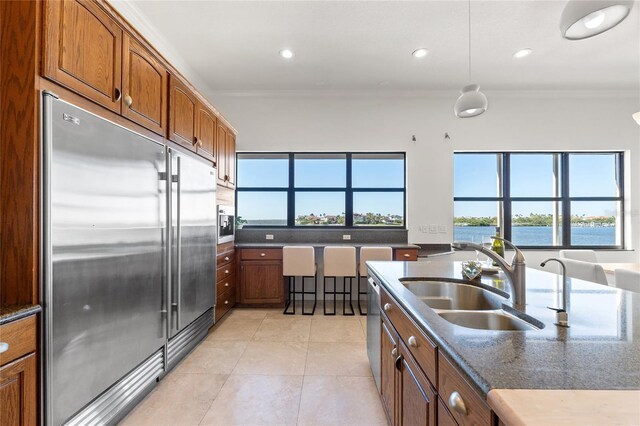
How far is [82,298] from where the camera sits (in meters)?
1.42

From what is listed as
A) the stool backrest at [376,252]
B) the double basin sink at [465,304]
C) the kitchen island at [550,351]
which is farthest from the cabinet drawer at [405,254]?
the kitchen island at [550,351]

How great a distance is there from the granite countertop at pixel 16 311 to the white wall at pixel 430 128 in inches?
136

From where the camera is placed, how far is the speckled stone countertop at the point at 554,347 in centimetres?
62

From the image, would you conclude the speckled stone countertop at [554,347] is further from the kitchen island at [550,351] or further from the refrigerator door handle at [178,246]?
the refrigerator door handle at [178,246]

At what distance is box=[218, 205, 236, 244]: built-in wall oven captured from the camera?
10.8 ft

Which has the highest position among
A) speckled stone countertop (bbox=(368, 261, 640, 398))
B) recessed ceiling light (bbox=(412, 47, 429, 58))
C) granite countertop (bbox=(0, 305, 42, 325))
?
recessed ceiling light (bbox=(412, 47, 429, 58))

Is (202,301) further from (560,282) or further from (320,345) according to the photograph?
(560,282)

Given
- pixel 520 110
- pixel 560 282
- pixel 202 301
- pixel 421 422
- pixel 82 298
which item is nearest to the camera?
pixel 421 422

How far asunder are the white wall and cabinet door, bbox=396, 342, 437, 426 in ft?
10.6

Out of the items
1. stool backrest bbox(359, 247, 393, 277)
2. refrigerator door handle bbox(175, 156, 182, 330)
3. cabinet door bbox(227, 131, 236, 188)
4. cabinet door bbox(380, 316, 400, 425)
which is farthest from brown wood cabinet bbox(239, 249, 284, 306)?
cabinet door bbox(380, 316, 400, 425)

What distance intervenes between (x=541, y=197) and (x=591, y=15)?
374 cm

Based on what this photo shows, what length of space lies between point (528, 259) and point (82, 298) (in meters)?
5.28

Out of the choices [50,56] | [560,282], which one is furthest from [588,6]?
[50,56]

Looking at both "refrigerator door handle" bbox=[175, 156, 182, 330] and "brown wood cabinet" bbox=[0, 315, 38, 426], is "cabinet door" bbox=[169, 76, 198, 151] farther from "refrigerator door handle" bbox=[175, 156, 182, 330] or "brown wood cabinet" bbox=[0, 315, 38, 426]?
"brown wood cabinet" bbox=[0, 315, 38, 426]
